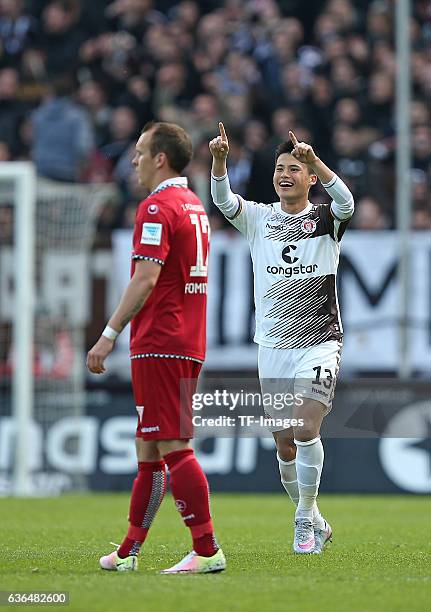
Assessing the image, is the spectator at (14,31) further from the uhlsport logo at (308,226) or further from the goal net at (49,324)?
the uhlsport logo at (308,226)

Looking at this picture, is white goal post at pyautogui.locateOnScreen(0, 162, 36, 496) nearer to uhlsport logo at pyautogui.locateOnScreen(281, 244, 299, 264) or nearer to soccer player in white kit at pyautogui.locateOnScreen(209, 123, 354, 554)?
soccer player in white kit at pyautogui.locateOnScreen(209, 123, 354, 554)

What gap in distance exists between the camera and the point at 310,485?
8.53m

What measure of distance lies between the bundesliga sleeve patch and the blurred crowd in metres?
8.90

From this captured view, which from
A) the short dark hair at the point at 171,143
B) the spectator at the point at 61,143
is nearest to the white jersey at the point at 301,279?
the short dark hair at the point at 171,143

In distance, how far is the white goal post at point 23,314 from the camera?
50.1 ft

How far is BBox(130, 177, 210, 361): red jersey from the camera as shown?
704 cm

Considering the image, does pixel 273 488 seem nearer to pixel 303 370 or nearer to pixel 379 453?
pixel 379 453

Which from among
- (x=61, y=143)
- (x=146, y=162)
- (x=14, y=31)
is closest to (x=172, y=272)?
(x=146, y=162)

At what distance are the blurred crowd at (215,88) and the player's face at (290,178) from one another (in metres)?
7.21

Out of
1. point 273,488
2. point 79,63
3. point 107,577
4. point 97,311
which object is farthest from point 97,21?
point 107,577

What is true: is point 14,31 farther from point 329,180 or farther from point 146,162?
point 146,162

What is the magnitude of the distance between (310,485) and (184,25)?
40.6 feet

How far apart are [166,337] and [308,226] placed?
1980 mm

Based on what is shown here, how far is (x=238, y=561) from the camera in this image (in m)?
7.95
